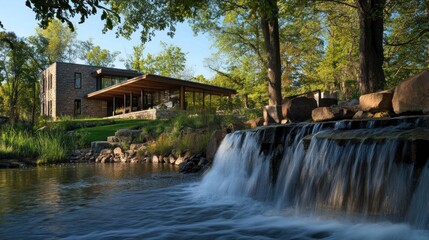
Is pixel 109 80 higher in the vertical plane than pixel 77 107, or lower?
higher

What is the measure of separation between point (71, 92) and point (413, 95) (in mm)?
37395

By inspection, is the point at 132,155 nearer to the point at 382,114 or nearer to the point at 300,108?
the point at 300,108

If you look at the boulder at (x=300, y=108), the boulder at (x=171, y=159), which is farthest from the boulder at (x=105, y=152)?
the boulder at (x=300, y=108)

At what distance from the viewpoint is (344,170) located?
16.6 ft

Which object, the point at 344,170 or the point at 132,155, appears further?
the point at 132,155

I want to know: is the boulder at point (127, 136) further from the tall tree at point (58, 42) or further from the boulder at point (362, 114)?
the tall tree at point (58, 42)

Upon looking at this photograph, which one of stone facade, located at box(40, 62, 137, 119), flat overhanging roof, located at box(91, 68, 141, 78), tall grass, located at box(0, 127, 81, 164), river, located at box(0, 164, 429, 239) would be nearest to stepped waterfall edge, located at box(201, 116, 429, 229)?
river, located at box(0, 164, 429, 239)

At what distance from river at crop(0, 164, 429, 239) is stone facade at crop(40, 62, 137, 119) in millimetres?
32863

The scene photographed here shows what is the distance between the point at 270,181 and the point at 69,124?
23445 mm

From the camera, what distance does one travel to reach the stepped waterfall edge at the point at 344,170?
4246mm

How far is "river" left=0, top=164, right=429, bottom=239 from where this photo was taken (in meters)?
4.25

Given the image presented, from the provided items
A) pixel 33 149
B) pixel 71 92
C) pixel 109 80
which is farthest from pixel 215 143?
pixel 109 80

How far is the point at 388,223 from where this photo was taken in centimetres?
420

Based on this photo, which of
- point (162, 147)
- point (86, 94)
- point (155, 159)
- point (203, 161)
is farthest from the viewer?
point (86, 94)
